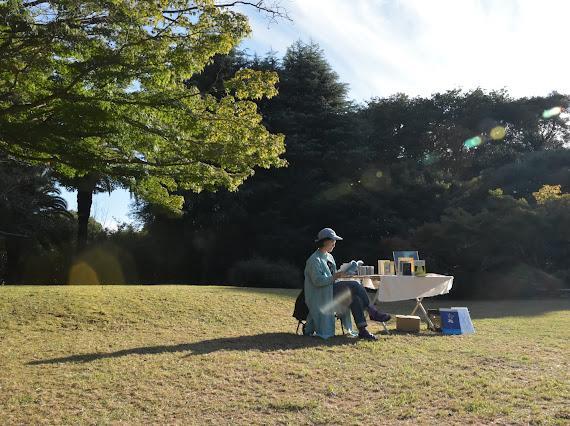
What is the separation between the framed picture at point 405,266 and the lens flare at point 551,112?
28.3 m

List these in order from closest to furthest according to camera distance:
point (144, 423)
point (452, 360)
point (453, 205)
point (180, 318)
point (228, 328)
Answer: point (144, 423)
point (452, 360)
point (228, 328)
point (180, 318)
point (453, 205)

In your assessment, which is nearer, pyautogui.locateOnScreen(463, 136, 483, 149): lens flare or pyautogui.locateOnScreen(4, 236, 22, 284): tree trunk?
pyautogui.locateOnScreen(4, 236, 22, 284): tree trunk

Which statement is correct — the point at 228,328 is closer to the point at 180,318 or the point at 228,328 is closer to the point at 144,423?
the point at 180,318

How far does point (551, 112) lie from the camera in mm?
32625

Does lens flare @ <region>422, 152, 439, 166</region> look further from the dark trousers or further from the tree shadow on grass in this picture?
the tree shadow on grass

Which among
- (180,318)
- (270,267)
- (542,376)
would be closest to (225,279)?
(270,267)

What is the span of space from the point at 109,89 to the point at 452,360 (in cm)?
558

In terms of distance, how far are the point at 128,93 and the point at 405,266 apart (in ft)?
16.5

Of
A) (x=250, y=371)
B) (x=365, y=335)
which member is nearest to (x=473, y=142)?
(x=365, y=335)

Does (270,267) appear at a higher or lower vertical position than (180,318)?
higher

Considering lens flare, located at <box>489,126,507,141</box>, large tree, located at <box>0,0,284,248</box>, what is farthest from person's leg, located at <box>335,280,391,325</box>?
lens flare, located at <box>489,126,507,141</box>

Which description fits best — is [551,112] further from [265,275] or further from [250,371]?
[250,371]

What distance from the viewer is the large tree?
253 inches

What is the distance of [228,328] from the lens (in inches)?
358
